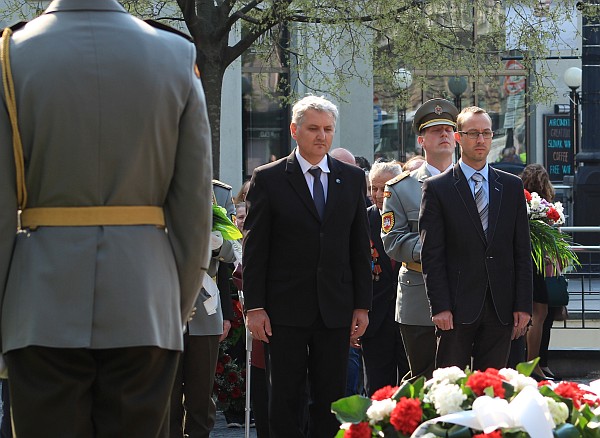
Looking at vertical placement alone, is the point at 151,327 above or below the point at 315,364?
above

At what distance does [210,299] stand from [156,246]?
2.92m

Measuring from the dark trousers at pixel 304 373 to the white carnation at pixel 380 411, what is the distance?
7.20 feet

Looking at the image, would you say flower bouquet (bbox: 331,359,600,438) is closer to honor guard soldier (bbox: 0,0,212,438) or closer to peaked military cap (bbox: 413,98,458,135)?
honor guard soldier (bbox: 0,0,212,438)

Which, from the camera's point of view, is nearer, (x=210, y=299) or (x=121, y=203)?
(x=121, y=203)

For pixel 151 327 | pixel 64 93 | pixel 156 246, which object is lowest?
pixel 151 327

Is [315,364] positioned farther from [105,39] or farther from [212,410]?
[105,39]

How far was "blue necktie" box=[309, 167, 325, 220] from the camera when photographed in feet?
21.9

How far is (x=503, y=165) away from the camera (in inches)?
1145

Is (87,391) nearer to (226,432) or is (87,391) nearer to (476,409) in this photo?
(476,409)

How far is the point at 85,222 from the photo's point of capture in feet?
13.7

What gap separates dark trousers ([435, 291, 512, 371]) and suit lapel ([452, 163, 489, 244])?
1.23 feet

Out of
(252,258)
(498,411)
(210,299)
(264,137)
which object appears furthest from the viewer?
(264,137)

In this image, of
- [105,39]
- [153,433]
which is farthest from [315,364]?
[105,39]

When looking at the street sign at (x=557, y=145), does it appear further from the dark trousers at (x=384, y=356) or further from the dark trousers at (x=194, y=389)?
the dark trousers at (x=194, y=389)
